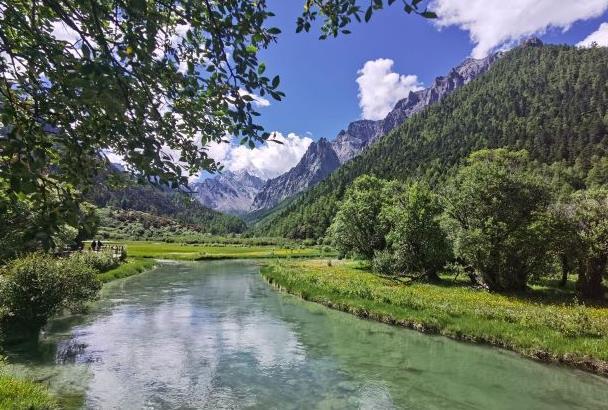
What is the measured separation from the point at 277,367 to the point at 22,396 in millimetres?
10440

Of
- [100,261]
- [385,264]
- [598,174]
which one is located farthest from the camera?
[598,174]

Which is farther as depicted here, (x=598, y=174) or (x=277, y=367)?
(x=598, y=174)

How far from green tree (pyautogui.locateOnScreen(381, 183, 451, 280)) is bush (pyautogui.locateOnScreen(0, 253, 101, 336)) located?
3555 cm

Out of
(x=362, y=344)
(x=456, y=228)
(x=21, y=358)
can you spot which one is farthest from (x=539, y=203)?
(x=21, y=358)

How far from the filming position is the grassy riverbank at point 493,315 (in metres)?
23.2

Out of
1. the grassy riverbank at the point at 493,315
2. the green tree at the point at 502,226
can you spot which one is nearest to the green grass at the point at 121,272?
the grassy riverbank at the point at 493,315

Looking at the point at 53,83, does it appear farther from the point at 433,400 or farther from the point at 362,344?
the point at 362,344

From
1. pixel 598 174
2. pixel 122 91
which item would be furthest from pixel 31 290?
pixel 598 174

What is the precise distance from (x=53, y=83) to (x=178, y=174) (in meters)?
2.19

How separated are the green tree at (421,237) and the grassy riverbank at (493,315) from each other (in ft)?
18.9

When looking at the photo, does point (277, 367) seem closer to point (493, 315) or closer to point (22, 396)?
point (22, 396)

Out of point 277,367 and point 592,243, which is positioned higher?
point 592,243

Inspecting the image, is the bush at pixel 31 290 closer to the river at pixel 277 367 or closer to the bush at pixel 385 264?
the river at pixel 277 367

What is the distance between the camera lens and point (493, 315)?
95.0 feet
